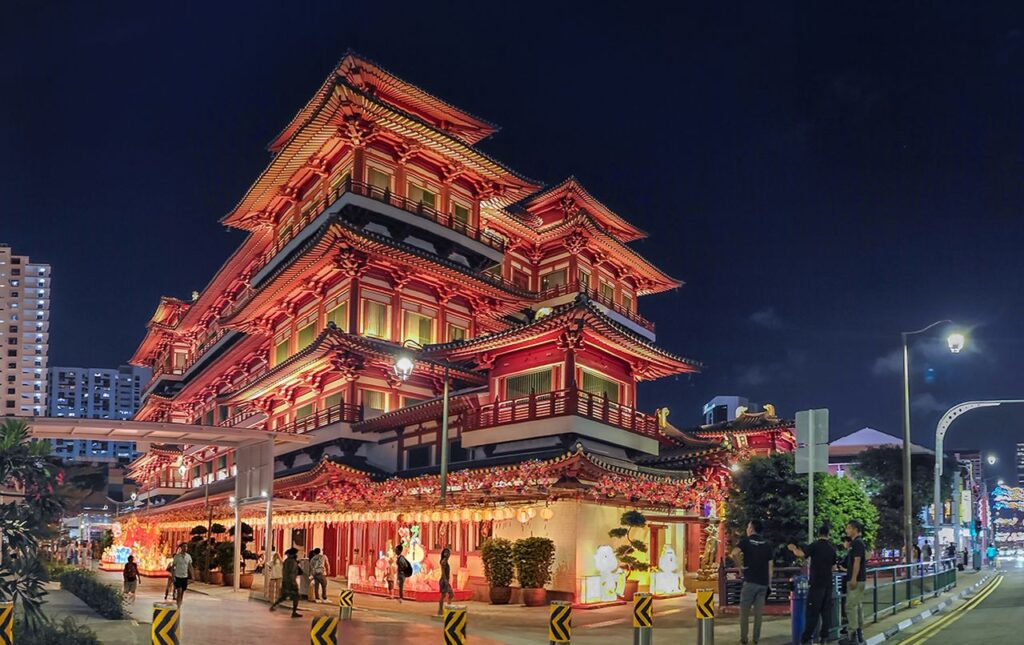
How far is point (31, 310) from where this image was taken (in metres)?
190

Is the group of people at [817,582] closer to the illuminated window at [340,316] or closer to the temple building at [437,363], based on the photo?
the temple building at [437,363]

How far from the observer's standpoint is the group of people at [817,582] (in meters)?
15.1

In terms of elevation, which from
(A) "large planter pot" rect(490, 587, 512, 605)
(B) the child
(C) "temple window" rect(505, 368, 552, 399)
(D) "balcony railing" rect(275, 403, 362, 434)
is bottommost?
(A) "large planter pot" rect(490, 587, 512, 605)

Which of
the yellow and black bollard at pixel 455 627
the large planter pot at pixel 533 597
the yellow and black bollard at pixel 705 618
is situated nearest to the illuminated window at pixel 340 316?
the large planter pot at pixel 533 597

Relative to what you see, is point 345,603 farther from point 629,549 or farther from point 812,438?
point 629,549

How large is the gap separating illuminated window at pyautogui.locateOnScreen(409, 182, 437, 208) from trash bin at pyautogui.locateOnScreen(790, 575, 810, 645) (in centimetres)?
3594

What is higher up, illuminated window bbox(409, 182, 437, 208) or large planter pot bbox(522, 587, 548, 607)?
illuminated window bbox(409, 182, 437, 208)

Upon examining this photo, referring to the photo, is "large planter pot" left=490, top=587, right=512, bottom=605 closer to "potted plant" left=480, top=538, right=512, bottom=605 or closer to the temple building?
"potted plant" left=480, top=538, right=512, bottom=605

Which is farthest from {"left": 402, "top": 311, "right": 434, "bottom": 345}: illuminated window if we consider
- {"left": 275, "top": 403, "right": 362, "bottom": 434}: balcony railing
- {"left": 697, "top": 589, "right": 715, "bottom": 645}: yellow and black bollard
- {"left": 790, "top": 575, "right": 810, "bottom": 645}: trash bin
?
{"left": 697, "top": 589, "right": 715, "bottom": 645}: yellow and black bollard

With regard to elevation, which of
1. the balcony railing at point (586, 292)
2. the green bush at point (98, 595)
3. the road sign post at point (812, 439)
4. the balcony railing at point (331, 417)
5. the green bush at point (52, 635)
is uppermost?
the balcony railing at point (586, 292)

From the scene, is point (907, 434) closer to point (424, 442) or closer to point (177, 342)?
point (424, 442)

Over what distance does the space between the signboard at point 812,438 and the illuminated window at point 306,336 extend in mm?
36800

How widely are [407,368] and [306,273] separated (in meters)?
22.9

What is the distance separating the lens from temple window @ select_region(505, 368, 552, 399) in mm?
35594
